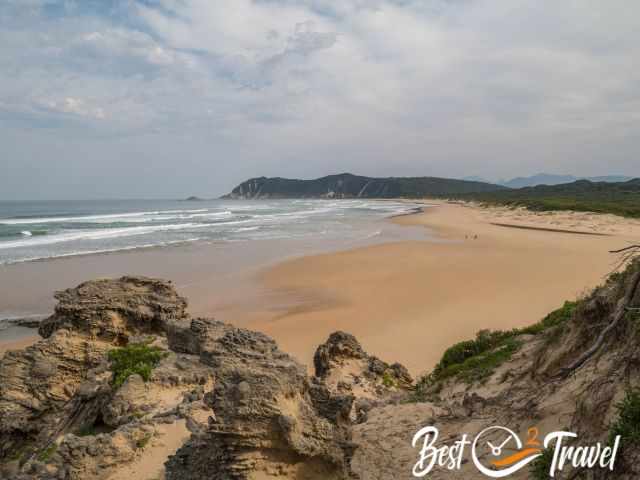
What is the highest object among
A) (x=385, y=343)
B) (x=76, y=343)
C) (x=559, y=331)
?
(x=559, y=331)

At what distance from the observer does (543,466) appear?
140 inches

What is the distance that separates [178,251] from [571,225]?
33379 mm

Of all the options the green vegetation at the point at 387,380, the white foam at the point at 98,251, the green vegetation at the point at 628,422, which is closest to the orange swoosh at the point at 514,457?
the green vegetation at the point at 628,422

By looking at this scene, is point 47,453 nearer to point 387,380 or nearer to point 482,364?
point 387,380

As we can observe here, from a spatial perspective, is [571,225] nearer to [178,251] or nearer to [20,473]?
[178,251]

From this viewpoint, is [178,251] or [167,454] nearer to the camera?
[167,454]

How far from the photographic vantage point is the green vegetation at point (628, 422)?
2.90m

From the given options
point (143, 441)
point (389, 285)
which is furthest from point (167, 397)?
point (389, 285)

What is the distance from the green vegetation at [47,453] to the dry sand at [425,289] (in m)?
6.02

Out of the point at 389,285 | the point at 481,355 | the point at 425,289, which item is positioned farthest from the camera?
the point at 389,285

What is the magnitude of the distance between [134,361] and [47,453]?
1.82 m

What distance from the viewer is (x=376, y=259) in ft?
75.6

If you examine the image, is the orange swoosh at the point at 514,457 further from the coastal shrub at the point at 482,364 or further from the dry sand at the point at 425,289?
the dry sand at the point at 425,289

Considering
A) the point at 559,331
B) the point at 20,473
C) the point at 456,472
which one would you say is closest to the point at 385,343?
the point at 559,331
